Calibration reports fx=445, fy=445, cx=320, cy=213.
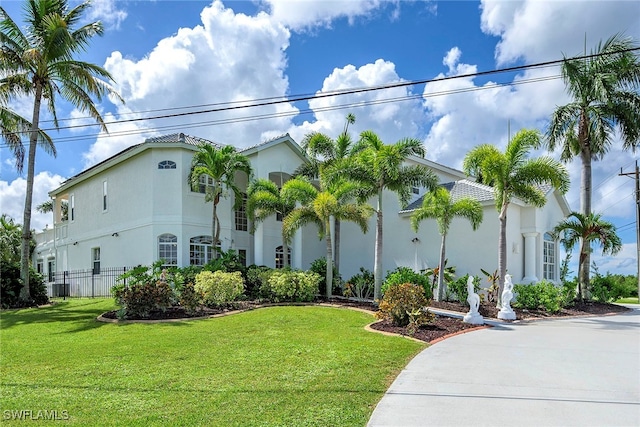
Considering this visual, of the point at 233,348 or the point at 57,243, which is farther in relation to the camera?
the point at 57,243

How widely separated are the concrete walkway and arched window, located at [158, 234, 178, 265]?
14.2 meters

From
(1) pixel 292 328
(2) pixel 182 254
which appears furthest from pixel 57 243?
(1) pixel 292 328

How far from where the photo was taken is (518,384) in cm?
668

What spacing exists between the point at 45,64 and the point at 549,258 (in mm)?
24288

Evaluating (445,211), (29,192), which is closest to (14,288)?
(29,192)

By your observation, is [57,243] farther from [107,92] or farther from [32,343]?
[32,343]

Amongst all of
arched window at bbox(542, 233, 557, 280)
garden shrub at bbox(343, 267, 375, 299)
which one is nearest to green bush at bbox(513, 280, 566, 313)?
arched window at bbox(542, 233, 557, 280)

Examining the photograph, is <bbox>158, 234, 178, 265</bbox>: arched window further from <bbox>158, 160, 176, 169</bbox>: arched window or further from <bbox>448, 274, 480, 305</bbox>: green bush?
<bbox>448, 274, 480, 305</bbox>: green bush

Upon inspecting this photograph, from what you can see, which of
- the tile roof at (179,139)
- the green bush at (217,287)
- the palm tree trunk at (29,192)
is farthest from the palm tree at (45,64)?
the green bush at (217,287)

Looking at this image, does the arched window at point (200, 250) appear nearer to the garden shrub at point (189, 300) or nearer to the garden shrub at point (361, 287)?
the garden shrub at point (189, 300)

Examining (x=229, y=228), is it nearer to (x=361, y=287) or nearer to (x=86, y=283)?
(x=361, y=287)

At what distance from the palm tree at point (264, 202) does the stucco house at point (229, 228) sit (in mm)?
2247

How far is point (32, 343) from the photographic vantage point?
10133mm

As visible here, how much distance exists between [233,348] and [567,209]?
20.3 m
